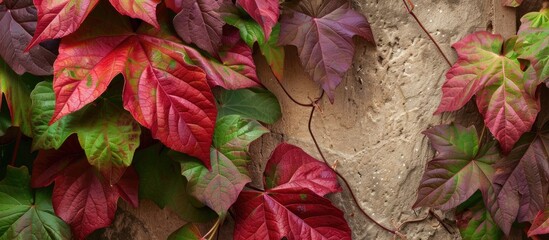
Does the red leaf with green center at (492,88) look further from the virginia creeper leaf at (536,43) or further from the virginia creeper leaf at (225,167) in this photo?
the virginia creeper leaf at (225,167)

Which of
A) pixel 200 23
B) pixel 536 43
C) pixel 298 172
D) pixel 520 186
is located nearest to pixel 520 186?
pixel 520 186

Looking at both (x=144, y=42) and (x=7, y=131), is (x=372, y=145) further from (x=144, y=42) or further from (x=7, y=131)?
(x=7, y=131)

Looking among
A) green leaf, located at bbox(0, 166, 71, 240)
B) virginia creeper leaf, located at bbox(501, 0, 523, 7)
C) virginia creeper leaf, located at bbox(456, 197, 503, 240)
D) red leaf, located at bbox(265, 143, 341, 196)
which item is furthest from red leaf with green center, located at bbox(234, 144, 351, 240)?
virginia creeper leaf, located at bbox(501, 0, 523, 7)

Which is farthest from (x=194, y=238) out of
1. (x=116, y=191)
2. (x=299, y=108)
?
(x=299, y=108)

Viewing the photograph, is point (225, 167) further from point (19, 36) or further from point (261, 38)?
point (19, 36)

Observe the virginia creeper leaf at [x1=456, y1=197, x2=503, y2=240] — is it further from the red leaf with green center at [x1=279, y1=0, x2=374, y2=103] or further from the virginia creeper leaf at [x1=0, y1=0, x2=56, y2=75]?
the virginia creeper leaf at [x1=0, y1=0, x2=56, y2=75]
